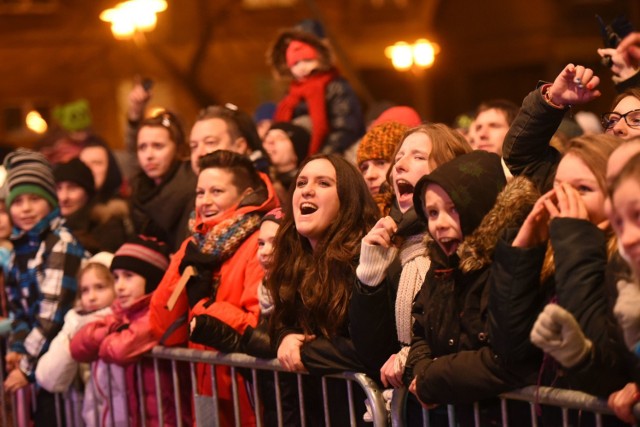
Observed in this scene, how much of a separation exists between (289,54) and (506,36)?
2899cm

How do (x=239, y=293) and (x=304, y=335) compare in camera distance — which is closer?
(x=304, y=335)

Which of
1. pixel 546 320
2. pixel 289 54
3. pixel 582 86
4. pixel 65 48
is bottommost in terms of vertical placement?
pixel 546 320

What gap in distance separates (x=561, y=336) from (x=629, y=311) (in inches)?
11.4

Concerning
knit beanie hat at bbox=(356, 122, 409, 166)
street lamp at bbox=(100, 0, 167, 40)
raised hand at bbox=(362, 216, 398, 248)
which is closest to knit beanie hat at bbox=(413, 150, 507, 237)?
raised hand at bbox=(362, 216, 398, 248)

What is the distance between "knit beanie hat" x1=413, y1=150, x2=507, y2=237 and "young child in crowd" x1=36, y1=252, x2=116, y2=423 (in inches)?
128

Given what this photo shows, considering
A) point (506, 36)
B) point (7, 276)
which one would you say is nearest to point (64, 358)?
point (7, 276)

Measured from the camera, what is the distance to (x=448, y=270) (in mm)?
5281

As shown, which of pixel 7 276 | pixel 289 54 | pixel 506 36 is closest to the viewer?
pixel 7 276

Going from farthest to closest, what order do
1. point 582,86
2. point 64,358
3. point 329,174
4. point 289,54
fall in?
1. point 289,54
2. point 64,358
3. point 329,174
4. point 582,86

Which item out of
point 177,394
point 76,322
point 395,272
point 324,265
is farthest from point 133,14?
point 395,272

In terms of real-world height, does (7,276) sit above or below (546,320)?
above

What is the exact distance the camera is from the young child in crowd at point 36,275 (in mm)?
8266

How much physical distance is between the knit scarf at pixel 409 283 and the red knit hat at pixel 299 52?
3810 millimetres

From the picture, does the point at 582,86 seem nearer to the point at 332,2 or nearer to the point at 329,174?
the point at 329,174
